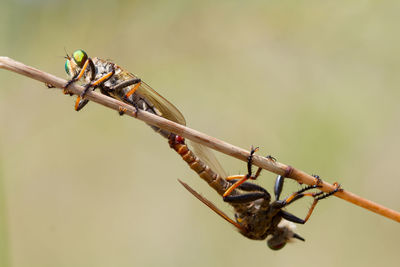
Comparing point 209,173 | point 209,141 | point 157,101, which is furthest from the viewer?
point 209,173

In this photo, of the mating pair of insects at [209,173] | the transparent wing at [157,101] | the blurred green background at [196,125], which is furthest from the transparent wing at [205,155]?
the blurred green background at [196,125]

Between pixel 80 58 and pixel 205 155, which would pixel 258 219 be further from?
pixel 80 58

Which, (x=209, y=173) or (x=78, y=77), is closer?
(x=78, y=77)

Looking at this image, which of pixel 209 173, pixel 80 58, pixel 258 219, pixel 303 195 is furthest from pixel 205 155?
pixel 80 58

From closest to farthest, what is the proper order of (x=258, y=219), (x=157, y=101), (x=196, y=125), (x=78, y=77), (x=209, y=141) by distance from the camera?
1. (x=209, y=141)
2. (x=78, y=77)
3. (x=157, y=101)
4. (x=258, y=219)
5. (x=196, y=125)

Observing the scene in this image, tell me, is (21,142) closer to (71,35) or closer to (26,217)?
(26,217)

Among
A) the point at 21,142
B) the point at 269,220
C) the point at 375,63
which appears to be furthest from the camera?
the point at 21,142

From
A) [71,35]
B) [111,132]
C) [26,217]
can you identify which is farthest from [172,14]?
[26,217]
